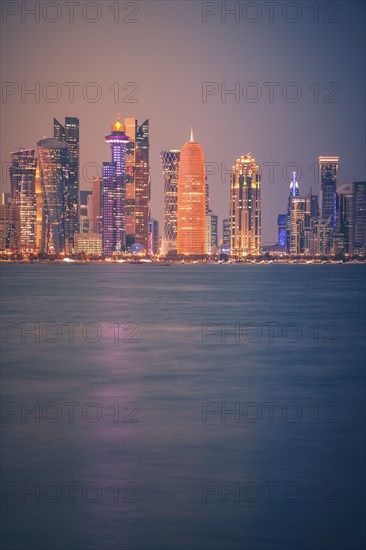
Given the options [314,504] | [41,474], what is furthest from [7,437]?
[314,504]

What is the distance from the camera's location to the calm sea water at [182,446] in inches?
599

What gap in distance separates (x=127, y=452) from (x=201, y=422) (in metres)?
4.59

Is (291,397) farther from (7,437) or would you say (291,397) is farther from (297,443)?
(7,437)

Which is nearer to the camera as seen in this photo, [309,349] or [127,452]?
[127,452]

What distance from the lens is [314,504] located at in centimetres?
1666

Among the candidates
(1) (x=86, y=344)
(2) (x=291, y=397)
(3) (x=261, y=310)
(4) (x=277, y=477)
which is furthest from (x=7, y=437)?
(3) (x=261, y=310)

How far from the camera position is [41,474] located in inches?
729

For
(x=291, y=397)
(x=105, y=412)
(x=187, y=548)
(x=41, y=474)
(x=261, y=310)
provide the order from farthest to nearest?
(x=261, y=310) < (x=291, y=397) < (x=105, y=412) < (x=41, y=474) < (x=187, y=548)

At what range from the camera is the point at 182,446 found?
2158 cm

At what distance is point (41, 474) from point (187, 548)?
5.44 m

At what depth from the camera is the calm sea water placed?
1521 centimetres

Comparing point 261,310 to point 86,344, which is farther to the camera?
point 261,310

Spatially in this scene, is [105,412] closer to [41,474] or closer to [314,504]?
[41,474]

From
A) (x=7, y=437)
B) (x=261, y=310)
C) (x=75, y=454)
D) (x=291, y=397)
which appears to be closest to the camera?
(x=75, y=454)
